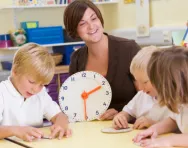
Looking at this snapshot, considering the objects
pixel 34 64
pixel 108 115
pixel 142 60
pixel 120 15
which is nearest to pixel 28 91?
pixel 34 64

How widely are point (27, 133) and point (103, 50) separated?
2.81 ft

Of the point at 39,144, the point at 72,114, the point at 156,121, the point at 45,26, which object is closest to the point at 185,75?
the point at 156,121

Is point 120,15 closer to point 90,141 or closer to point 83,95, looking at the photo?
point 83,95

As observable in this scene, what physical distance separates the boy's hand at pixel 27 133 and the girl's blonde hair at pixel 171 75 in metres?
0.57

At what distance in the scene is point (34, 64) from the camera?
1844 mm

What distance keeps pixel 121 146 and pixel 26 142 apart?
421 millimetres

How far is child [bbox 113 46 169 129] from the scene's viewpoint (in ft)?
5.87

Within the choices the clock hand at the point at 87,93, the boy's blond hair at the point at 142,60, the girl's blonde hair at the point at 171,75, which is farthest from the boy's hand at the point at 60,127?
the girl's blonde hair at the point at 171,75

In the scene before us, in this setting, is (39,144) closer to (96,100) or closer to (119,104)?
(96,100)

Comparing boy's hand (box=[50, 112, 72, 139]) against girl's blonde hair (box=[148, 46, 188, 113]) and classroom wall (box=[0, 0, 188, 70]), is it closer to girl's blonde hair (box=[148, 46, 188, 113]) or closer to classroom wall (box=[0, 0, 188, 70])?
girl's blonde hair (box=[148, 46, 188, 113])

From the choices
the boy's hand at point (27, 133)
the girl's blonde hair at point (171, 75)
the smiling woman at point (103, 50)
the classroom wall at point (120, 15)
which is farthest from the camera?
the classroom wall at point (120, 15)

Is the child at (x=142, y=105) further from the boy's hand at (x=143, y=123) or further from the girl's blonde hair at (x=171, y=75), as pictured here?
the girl's blonde hair at (x=171, y=75)

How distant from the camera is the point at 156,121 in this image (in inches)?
73.2

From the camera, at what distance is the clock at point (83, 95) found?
2066mm
